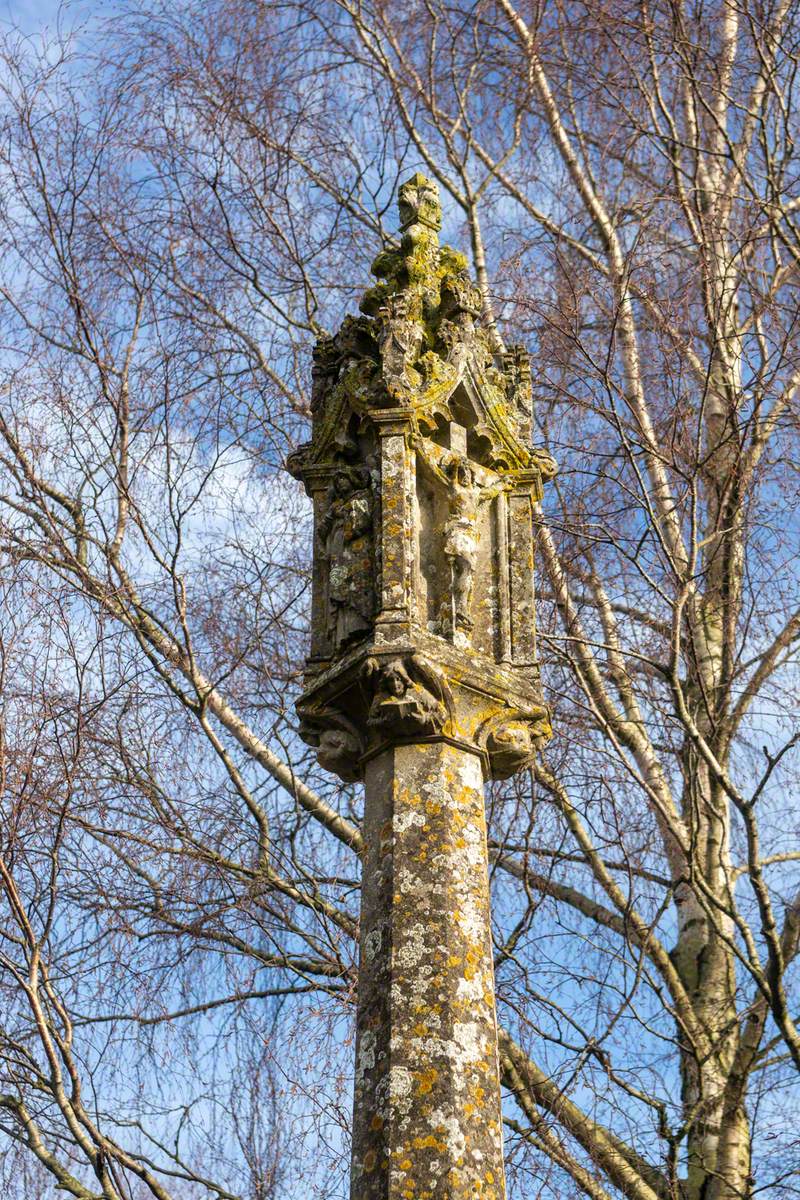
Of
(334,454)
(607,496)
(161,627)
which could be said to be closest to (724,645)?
(607,496)

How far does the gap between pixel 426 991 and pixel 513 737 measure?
2.96ft

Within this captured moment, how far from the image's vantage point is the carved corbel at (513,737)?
16.0 ft

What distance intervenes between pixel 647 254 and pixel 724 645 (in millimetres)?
2583

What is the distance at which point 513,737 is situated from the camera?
16.0 feet

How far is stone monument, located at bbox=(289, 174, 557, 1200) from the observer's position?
164 inches

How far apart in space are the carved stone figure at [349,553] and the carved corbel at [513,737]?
19.0 inches

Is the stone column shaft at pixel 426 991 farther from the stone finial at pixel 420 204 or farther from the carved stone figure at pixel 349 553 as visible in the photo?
the stone finial at pixel 420 204

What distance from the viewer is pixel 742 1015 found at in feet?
A: 27.4

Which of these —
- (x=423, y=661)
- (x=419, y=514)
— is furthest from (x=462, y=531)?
Result: (x=423, y=661)

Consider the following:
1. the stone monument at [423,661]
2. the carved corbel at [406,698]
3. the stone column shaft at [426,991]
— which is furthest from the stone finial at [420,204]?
the stone column shaft at [426,991]

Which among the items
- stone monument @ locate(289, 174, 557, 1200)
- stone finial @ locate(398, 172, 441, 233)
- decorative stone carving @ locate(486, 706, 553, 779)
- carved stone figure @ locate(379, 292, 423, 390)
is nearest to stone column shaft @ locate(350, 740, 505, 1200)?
stone monument @ locate(289, 174, 557, 1200)

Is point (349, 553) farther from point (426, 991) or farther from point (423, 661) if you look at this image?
point (426, 991)

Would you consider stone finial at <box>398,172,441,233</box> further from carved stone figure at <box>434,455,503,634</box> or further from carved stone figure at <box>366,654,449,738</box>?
carved stone figure at <box>366,654,449,738</box>

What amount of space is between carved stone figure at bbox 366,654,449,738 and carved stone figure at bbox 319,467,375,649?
11.3 inches
